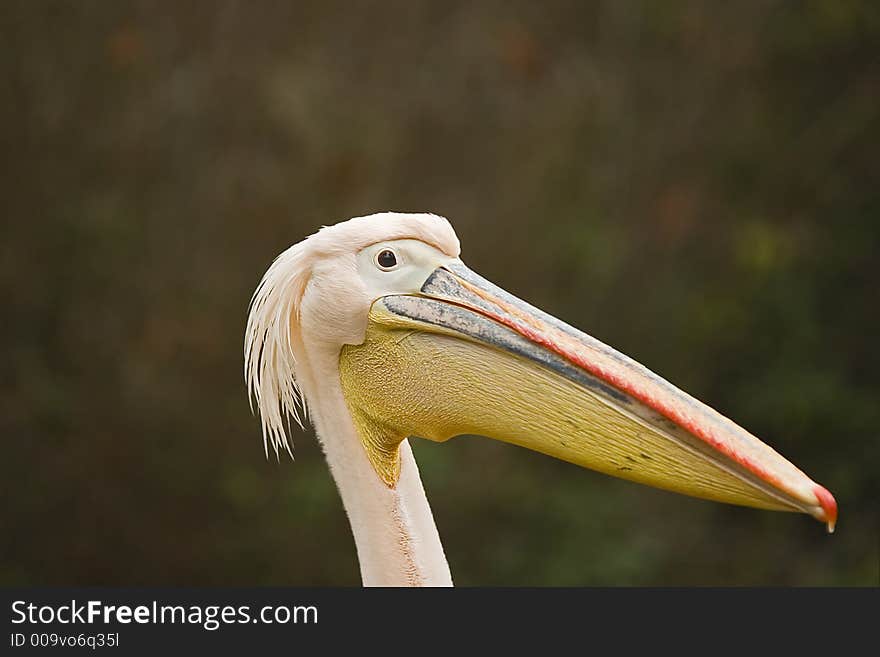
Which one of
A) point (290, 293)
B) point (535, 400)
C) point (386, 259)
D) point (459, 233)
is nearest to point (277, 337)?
point (290, 293)

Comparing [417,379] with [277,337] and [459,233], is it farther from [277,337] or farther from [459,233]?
[459,233]

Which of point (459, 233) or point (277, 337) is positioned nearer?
point (277, 337)

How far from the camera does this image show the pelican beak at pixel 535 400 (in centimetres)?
197

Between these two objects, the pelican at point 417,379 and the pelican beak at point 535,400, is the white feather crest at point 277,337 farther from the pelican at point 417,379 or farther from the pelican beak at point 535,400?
the pelican beak at point 535,400

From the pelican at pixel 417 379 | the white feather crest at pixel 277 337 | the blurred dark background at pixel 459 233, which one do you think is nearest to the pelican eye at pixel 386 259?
the pelican at pixel 417 379

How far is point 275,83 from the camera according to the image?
6043 millimetres

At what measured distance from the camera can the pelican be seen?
206 centimetres

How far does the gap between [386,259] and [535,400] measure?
0.42 metres

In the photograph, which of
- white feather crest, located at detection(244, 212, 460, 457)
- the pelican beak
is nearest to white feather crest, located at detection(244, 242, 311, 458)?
white feather crest, located at detection(244, 212, 460, 457)

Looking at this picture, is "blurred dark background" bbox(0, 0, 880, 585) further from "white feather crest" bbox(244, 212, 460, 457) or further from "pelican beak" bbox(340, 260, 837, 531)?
"pelican beak" bbox(340, 260, 837, 531)

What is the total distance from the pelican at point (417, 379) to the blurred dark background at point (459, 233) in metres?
3.48

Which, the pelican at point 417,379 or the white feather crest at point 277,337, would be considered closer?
the pelican at point 417,379

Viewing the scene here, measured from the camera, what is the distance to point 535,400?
2143 mm

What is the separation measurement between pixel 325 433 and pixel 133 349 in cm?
376
